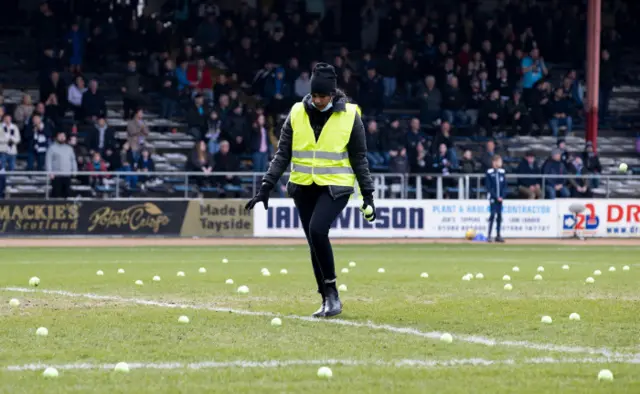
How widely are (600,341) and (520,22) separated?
28.8 metres

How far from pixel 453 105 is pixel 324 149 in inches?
899

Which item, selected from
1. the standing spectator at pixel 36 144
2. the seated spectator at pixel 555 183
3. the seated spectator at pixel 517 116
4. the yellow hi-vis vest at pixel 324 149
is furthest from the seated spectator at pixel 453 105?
the yellow hi-vis vest at pixel 324 149

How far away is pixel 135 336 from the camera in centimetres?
928

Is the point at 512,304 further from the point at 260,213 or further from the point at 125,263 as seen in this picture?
the point at 260,213

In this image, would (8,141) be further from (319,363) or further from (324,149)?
(319,363)

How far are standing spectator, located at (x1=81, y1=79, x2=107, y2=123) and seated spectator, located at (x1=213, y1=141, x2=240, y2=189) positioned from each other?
3.46 meters

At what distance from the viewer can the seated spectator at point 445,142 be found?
30734mm

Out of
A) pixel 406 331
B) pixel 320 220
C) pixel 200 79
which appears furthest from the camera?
pixel 200 79

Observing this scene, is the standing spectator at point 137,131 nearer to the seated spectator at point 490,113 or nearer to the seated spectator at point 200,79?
the seated spectator at point 200,79

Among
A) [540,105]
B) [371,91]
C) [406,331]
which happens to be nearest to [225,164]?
[371,91]

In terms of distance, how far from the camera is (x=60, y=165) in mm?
28312

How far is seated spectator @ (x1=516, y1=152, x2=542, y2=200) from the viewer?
98.3ft

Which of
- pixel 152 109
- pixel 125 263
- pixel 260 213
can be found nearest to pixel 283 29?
pixel 152 109

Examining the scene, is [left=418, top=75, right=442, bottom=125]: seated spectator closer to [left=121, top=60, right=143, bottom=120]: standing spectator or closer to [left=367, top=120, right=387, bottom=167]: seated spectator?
[left=367, top=120, right=387, bottom=167]: seated spectator
